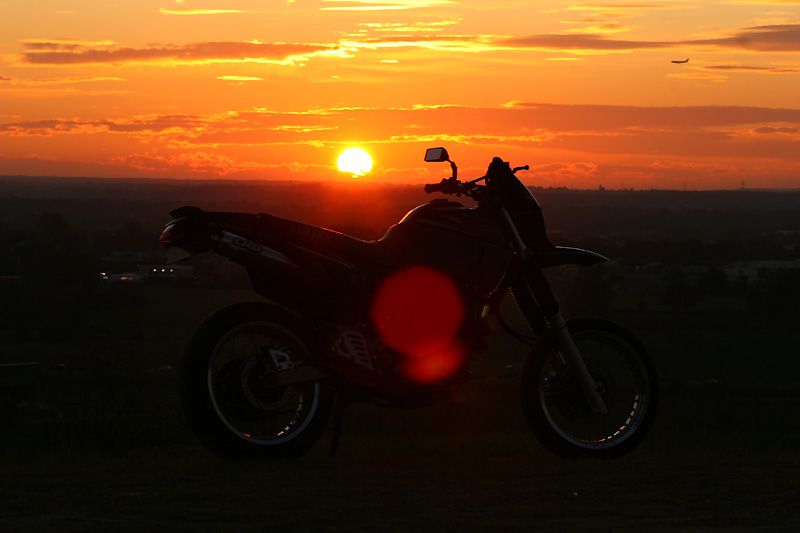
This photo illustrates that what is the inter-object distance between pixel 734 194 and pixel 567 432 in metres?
171

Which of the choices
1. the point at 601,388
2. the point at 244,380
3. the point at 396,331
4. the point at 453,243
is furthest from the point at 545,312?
the point at 244,380

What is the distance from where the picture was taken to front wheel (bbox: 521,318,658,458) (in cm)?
664

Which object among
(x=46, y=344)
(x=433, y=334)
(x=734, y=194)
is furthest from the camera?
(x=734, y=194)

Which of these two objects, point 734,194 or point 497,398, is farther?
point 734,194

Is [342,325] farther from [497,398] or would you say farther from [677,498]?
[497,398]

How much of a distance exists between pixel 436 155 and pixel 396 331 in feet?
3.87

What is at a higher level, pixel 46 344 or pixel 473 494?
pixel 473 494

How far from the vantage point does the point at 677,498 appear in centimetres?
533

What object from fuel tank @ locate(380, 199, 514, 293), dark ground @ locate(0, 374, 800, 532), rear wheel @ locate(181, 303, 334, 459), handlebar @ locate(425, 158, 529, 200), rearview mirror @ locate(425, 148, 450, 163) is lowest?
dark ground @ locate(0, 374, 800, 532)

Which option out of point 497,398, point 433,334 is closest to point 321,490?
point 433,334

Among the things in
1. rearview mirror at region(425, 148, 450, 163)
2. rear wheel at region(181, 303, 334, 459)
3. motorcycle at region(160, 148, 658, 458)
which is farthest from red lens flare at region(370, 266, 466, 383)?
rearview mirror at region(425, 148, 450, 163)

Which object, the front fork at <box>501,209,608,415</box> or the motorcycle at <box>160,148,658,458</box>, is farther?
the front fork at <box>501,209,608,415</box>

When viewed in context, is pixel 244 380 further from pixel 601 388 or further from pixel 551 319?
pixel 601 388

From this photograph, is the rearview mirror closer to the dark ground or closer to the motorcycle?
the motorcycle
